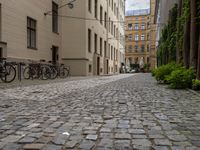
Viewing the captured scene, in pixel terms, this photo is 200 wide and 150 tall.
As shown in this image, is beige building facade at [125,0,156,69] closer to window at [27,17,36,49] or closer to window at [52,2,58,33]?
window at [52,2,58,33]

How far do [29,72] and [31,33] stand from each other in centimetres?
297

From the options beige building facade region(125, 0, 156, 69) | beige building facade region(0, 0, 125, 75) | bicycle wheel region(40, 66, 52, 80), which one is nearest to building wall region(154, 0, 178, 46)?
beige building facade region(0, 0, 125, 75)

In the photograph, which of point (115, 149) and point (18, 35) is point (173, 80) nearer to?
point (115, 149)

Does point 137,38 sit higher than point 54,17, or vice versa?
point 137,38

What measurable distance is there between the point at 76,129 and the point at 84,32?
1791 centimetres

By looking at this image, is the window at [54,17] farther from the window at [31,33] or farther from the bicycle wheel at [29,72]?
the bicycle wheel at [29,72]

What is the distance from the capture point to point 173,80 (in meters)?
8.34

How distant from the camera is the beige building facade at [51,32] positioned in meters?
13.1

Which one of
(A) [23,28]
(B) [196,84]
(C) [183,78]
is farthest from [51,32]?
(B) [196,84]

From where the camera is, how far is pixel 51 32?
60.6ft

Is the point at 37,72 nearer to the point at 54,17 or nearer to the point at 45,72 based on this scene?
the point at 45,72

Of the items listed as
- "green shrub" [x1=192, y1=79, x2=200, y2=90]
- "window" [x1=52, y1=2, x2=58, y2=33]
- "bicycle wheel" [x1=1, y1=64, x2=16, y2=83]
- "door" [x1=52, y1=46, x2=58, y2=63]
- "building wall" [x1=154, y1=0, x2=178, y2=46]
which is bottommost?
"green shrub" [x1=192, y1=79, x2=200, y2=90]

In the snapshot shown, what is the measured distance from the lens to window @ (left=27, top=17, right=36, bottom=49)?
49.9 ft

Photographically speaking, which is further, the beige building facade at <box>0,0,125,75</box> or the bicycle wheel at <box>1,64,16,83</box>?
the beige building facade at <box>0,0,125,75</box>
